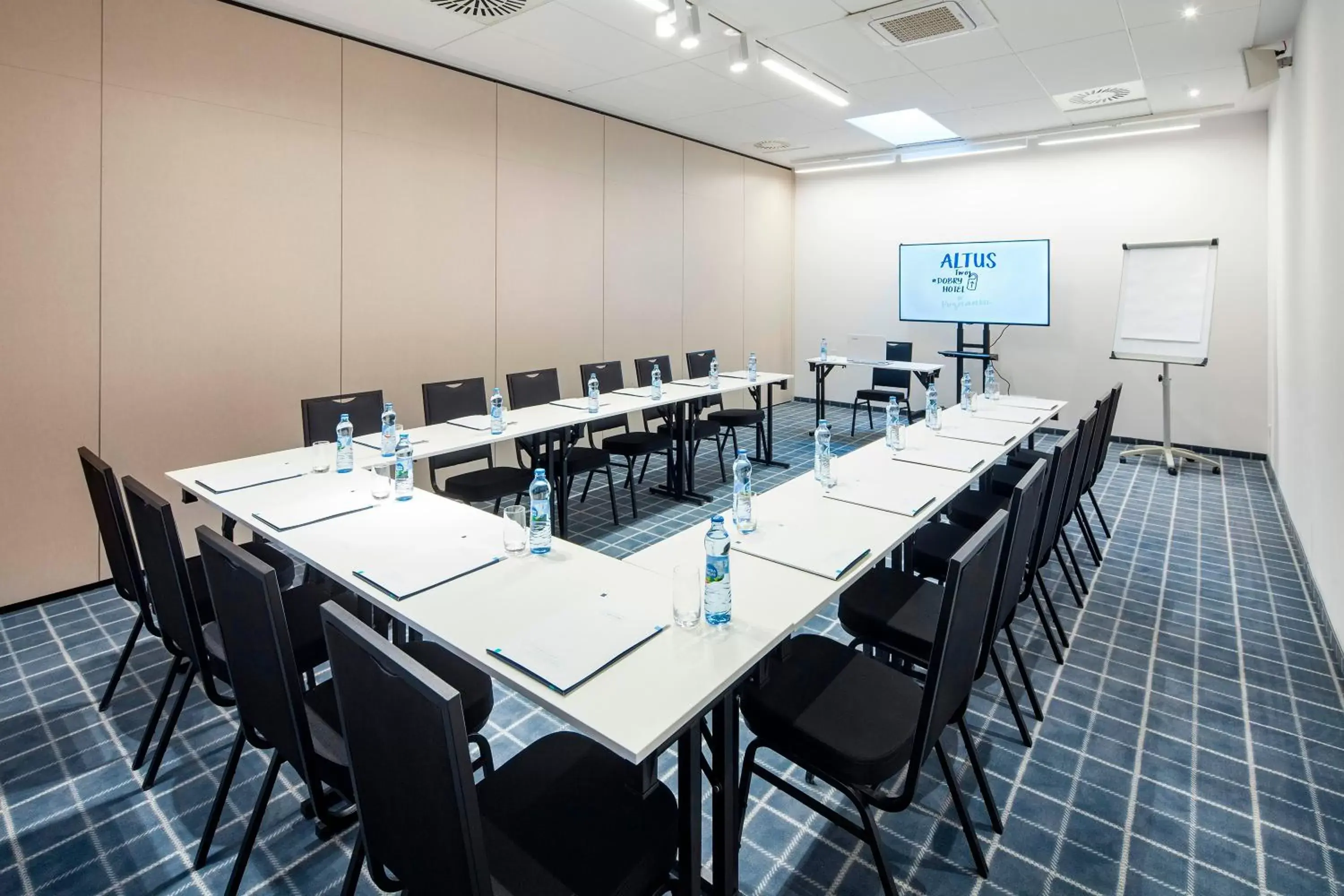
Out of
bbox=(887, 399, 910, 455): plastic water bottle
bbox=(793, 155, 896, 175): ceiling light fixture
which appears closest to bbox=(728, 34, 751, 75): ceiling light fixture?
bbox=(887, 399, 910, 455): plastic water bottle

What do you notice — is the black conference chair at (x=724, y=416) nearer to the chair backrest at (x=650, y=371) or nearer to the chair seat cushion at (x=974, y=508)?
the chair backrest at (x=650, y=371)

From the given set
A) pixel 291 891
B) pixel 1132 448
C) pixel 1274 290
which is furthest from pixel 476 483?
pixel 1274 290

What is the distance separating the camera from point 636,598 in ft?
5.83

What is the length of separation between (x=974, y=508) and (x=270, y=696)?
293cm

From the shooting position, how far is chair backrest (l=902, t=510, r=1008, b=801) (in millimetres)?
1471

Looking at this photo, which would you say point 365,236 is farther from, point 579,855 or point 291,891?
point 579,855

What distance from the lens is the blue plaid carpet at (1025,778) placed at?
1863 mm

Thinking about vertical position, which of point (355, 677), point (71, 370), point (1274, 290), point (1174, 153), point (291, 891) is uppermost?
point (1174, 153)

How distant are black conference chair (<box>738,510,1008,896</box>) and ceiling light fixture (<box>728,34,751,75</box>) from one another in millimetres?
3604

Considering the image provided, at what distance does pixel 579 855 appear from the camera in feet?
4.28

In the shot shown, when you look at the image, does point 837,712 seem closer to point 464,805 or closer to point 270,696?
point 464,805

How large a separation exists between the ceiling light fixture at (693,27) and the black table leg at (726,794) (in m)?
3.62

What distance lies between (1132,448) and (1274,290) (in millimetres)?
1600

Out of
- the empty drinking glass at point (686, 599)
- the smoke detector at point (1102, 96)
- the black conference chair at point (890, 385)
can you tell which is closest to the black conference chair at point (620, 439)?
the black conference chair at point (890, 385)
